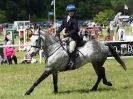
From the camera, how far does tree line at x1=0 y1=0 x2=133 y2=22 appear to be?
105750mm

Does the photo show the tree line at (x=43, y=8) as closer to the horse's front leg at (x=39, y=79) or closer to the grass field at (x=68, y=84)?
the grass field at (x=68, y=84)

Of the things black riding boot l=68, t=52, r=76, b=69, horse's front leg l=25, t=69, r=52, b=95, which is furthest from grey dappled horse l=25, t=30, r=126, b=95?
black riding boot l=68, t=52, r=76, b=69

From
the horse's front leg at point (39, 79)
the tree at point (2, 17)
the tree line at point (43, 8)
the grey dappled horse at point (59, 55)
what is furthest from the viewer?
the tree line at point (43, 8)

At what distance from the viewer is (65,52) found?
13906mm

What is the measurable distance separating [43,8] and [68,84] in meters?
98.7

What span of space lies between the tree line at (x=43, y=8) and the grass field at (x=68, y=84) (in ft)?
263

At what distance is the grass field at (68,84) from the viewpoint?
13.2 m

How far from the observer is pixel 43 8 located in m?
114

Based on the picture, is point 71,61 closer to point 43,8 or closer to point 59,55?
point 59,55

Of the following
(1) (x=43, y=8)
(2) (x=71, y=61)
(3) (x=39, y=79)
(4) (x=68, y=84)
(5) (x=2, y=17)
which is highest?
(2) (x=71, y=61)

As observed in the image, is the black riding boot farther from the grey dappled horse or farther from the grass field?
the grass field

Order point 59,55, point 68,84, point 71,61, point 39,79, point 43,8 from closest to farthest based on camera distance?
point 39,79 < point 59,55 < point 71,61 < point 68,84 < point 43,8

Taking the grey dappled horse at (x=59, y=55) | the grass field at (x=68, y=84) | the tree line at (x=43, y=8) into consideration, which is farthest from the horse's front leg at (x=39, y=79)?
the tree line at (x=43, y=8)

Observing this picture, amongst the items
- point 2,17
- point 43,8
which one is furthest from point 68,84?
point 43,8
